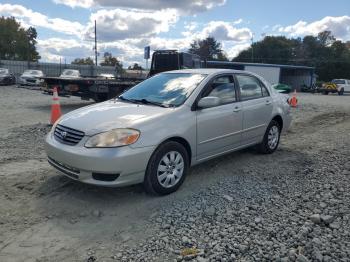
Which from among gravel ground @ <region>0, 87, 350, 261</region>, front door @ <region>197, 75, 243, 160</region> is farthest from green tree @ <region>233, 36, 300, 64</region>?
gravel ground @ <region>0, 87, 350, 261</region>

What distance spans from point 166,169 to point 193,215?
74 centimetres

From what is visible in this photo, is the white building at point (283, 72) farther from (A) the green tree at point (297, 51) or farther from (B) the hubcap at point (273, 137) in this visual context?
(B) the hubcap at point (273, 137)

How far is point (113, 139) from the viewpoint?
4262 millimetres

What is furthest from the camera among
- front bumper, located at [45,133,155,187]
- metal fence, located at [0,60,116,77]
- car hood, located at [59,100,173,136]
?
metal fence, located at [0,60,116,77]

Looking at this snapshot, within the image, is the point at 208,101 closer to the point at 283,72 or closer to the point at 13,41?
the point at 283,72

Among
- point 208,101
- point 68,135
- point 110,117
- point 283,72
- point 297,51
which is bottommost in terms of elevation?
point 68,135

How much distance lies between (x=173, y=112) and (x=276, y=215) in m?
1.80

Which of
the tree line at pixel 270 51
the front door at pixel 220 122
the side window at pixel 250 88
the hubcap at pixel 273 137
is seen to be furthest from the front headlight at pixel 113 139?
the tree line at pixel 270 51

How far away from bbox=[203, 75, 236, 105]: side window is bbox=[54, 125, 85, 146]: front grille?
195 centimetres

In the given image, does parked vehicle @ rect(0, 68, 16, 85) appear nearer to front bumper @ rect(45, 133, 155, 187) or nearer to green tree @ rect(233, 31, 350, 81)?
front bumper @ rect(45, 133, 155, 187)

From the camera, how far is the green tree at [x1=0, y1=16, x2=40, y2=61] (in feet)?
223

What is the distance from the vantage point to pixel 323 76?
7350 centimetres

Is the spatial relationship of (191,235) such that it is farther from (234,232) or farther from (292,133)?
(292,133)

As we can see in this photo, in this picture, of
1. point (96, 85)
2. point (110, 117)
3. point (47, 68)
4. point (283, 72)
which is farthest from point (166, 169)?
point (283, 72)
